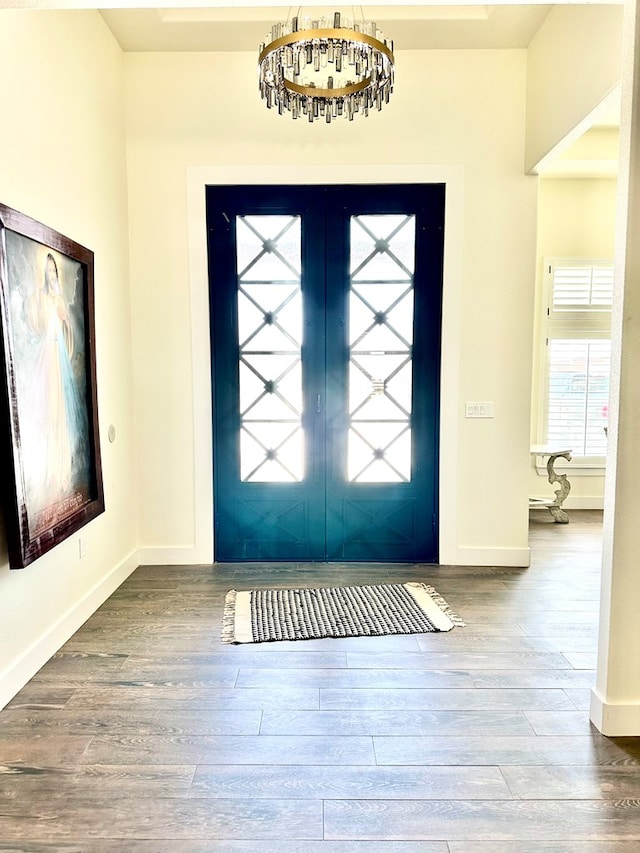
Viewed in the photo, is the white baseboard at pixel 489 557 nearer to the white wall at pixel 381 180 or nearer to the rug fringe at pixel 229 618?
the white wall at pixel 381 180

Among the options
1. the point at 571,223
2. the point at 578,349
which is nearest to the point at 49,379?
the point at 578,349

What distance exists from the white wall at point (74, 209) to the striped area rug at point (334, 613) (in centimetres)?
86

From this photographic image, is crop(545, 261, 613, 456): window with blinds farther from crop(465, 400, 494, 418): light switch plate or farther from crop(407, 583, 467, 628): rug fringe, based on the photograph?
crop(407, 583, 467, 628): rug fringe

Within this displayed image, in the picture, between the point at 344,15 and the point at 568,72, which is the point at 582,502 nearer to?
the point at 568,72

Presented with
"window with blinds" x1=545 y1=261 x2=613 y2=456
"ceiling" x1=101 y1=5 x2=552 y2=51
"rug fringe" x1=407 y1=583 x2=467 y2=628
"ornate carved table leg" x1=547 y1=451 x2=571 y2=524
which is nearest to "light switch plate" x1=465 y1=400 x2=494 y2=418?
"rug fringe" x1=407 y1=583 x2=467 y2=628

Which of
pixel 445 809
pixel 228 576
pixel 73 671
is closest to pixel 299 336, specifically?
pixel 228 576

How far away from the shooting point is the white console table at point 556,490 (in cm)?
488

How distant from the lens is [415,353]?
148 inches

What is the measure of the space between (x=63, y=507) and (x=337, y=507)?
188cm

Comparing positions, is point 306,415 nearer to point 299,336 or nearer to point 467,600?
point 299,336

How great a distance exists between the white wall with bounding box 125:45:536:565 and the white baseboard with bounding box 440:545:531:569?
1cm

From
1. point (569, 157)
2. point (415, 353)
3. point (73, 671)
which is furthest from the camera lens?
point (569, 157)

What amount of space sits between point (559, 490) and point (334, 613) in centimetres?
299

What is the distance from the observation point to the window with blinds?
5195 mm
